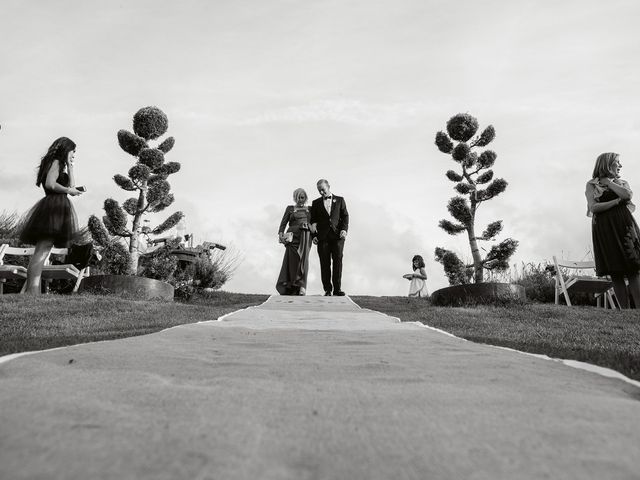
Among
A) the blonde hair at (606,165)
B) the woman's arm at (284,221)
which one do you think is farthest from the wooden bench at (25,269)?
the blonde hair at (606,165)

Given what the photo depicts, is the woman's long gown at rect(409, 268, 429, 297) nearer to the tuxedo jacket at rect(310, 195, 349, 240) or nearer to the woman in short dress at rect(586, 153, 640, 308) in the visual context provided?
the tuxedo jacket at rect(310, 195, 349, 240)

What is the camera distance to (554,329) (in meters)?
5.76

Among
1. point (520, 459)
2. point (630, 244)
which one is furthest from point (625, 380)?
point (630, 244)

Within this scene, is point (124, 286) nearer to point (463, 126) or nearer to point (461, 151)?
point (461, 151)

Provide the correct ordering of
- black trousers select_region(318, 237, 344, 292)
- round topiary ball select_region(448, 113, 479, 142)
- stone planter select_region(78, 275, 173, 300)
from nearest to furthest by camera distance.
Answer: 1. stone planter select_region(78, 275, 173, 300)
2. black trousers select_region(318, 237, 344, 292)
3. round topiary ball select_region(448, 113, 479, 142)

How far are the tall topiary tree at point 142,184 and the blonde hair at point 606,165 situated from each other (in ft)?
26.5

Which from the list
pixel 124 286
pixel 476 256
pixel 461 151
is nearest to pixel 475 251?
pixel 476 256

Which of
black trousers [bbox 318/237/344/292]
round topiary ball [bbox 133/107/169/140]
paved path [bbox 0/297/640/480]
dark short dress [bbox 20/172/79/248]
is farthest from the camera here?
round topiary ball [bbox 133/107/169/140]

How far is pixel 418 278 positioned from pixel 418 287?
0.22 meters

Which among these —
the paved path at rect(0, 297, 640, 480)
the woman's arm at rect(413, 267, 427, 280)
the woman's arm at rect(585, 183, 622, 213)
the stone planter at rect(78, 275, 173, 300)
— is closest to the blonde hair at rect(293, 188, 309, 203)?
the stone planter at rect(78, 275, 173, 300)

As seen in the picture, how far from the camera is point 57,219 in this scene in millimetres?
7965

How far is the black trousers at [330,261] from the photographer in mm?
9820

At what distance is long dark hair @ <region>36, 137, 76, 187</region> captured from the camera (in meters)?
8.10

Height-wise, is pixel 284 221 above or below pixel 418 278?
above
